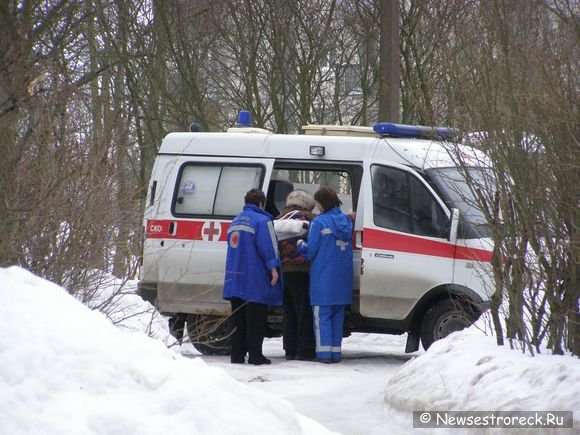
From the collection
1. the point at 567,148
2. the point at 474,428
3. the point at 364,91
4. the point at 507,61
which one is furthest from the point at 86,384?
the point at 364,91

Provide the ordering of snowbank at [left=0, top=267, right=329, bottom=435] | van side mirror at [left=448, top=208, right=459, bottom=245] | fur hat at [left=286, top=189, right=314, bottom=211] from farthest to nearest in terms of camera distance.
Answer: fur hat at [left=286, top=189, right=314, bottom=211] → van side mirror at [left=448, top=208, right=459, bottom=245] → snowbank at [left=0, top=267, right=329, bottom=435]

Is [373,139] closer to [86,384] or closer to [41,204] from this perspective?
[41,204]

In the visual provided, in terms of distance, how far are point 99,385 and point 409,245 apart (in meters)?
6.27

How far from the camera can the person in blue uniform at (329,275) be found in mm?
10508

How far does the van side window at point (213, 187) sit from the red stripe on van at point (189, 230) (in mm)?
120

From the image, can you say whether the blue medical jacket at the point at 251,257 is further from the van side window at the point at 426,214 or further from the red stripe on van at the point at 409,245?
the van side window at the point at 426,214

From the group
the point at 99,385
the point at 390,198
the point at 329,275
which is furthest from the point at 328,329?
the point at 99,385

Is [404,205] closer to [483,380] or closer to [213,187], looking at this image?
[213,187]

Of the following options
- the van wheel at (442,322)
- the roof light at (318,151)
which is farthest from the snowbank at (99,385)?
the roof light at (318,151)

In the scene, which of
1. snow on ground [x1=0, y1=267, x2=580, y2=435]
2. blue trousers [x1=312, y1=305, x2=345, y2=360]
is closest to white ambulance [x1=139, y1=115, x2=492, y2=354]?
blue trousers [x1=312, y1=305, x2=345, y2=360]

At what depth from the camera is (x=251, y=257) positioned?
10398 millimetres

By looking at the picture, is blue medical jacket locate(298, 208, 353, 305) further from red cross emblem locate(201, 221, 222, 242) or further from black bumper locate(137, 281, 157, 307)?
black bumper locate(137, 281, 157, 307)

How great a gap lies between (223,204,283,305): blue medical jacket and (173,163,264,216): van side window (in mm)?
795

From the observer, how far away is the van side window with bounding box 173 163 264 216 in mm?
11219
